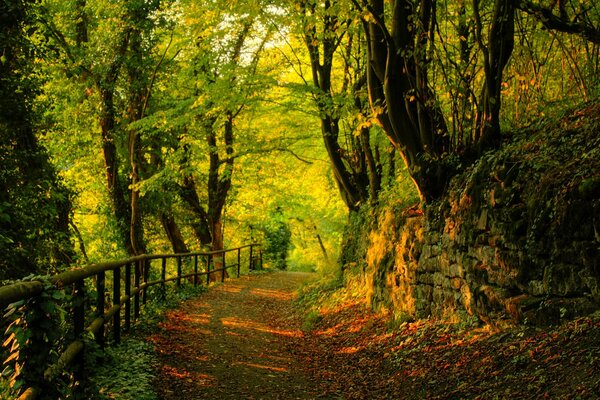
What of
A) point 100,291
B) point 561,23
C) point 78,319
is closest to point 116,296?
point 100,291

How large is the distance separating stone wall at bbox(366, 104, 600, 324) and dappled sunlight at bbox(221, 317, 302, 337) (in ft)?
8.85

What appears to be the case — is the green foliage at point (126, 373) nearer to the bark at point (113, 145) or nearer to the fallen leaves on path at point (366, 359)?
the fallen leaves on path at point (366, 359)

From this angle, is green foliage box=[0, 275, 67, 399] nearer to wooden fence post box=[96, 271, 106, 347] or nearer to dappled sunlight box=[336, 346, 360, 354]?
wooden fence post box=[96, 271, 106, 347]

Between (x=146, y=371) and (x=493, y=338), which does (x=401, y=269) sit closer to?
(x=493, y=338)

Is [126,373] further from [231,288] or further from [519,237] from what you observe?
[231,288]

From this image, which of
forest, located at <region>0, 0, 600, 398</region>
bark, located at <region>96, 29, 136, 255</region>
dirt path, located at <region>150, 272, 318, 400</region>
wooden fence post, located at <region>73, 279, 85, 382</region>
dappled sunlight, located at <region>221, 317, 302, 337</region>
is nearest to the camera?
wooden fence post, located at <region>73, 279, 85, 382</region>

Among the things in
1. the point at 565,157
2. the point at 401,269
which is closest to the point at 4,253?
the point at 401,269

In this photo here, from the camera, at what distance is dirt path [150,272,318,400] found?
6.11 meters

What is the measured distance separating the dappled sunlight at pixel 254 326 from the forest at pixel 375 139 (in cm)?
100

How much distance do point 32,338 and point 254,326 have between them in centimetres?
741

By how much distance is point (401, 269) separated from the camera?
9.12 m

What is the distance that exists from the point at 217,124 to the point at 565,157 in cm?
1281

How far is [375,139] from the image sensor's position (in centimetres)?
1455

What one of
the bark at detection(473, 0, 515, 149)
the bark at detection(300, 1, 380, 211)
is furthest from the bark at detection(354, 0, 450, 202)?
the bark at detection(300, 1, 380, 211)
